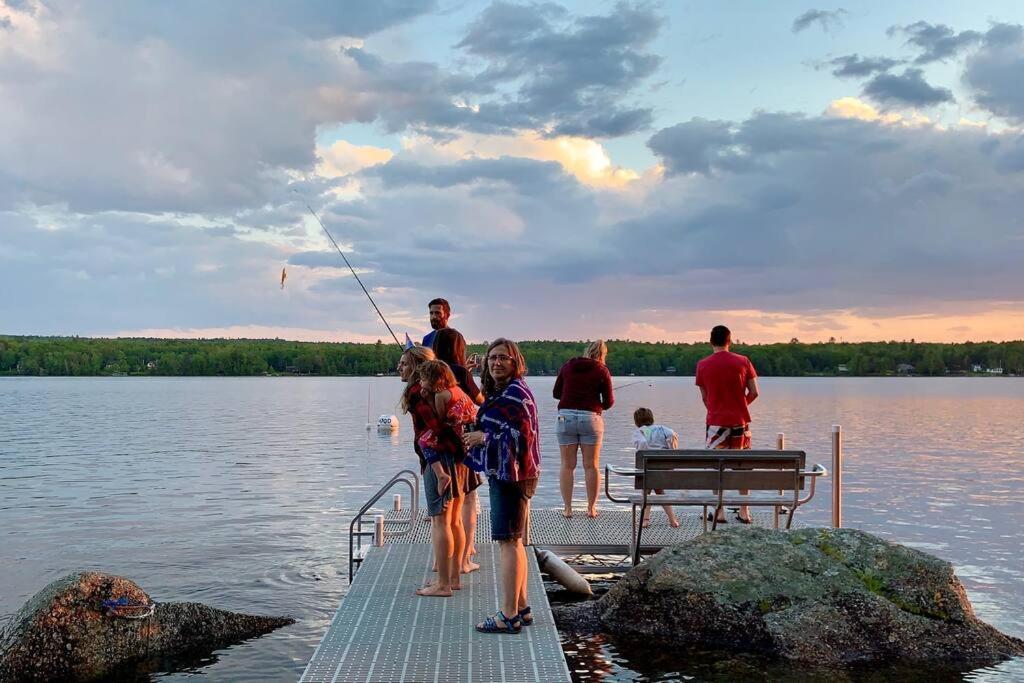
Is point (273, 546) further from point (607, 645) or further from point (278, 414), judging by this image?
point (278, 414)

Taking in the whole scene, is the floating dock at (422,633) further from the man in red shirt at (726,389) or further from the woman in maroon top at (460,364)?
the man in red shirt at (726,389)

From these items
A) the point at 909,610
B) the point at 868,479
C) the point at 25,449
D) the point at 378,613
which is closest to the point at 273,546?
the point at 378,613

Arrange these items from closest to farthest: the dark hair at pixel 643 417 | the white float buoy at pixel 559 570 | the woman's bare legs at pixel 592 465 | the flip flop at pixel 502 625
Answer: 1. the flip flop at pixel 502 625
2. the white float buoy at pixel 559 570
3. the woman's bare legs at pixel 592 465
4. the dark hair at pixel 643 417

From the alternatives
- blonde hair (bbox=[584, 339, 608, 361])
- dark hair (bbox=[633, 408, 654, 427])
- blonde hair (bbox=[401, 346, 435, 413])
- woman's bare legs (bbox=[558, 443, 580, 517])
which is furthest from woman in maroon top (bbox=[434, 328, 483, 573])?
dark hair (bbox=[633, 408, 654, 427])

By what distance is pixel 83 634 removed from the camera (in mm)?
8742

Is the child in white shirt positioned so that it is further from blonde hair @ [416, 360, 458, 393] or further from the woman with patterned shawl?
the woman with patterned shawl

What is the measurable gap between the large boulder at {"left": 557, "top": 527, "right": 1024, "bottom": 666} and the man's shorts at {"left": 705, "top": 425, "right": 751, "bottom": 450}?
1859 millimetres

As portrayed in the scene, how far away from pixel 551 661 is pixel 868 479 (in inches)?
912

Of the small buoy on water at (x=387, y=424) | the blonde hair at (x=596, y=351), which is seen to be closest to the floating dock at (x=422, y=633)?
the blonde hair at (x=596, y=351)

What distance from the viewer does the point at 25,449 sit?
119 feet

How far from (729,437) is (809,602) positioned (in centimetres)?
264

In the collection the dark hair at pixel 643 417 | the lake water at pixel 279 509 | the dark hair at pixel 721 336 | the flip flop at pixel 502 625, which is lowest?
the lake water at pixel 279 509

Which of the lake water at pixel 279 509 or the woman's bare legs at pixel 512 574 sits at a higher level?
the woman's bare legs at pixel 512 574

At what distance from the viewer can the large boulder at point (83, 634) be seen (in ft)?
→ 27.8
